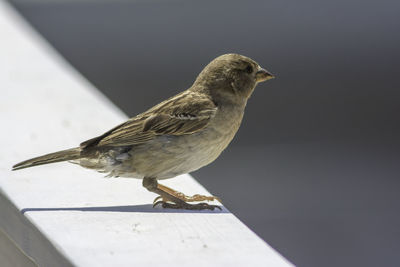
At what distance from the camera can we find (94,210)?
118 inches

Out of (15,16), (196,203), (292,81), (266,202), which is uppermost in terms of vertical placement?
(15,16)

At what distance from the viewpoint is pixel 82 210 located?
2.99m

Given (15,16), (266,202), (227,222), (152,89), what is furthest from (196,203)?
(152,89)

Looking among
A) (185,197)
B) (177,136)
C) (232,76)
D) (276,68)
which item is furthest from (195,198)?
(276,68)

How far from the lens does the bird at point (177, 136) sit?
358 cm

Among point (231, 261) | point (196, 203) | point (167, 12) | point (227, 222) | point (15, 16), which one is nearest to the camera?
point (231, 261)

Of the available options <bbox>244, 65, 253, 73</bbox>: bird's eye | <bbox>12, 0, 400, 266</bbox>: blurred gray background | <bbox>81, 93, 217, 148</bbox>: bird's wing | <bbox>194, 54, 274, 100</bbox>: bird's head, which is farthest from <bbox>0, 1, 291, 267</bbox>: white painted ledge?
<bbox>12, 0, 400, 266</bbox>: blurred gray background

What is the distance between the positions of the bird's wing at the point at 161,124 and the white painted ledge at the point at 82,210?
169mm

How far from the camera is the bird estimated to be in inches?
141

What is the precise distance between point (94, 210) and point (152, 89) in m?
5.37

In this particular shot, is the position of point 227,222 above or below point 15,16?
below

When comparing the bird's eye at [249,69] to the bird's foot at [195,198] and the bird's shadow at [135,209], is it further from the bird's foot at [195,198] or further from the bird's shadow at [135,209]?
the bird's shadow at [135,209]

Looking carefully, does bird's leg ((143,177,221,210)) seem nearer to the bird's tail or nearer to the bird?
the bird

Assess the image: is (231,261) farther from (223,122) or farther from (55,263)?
(223,122)
